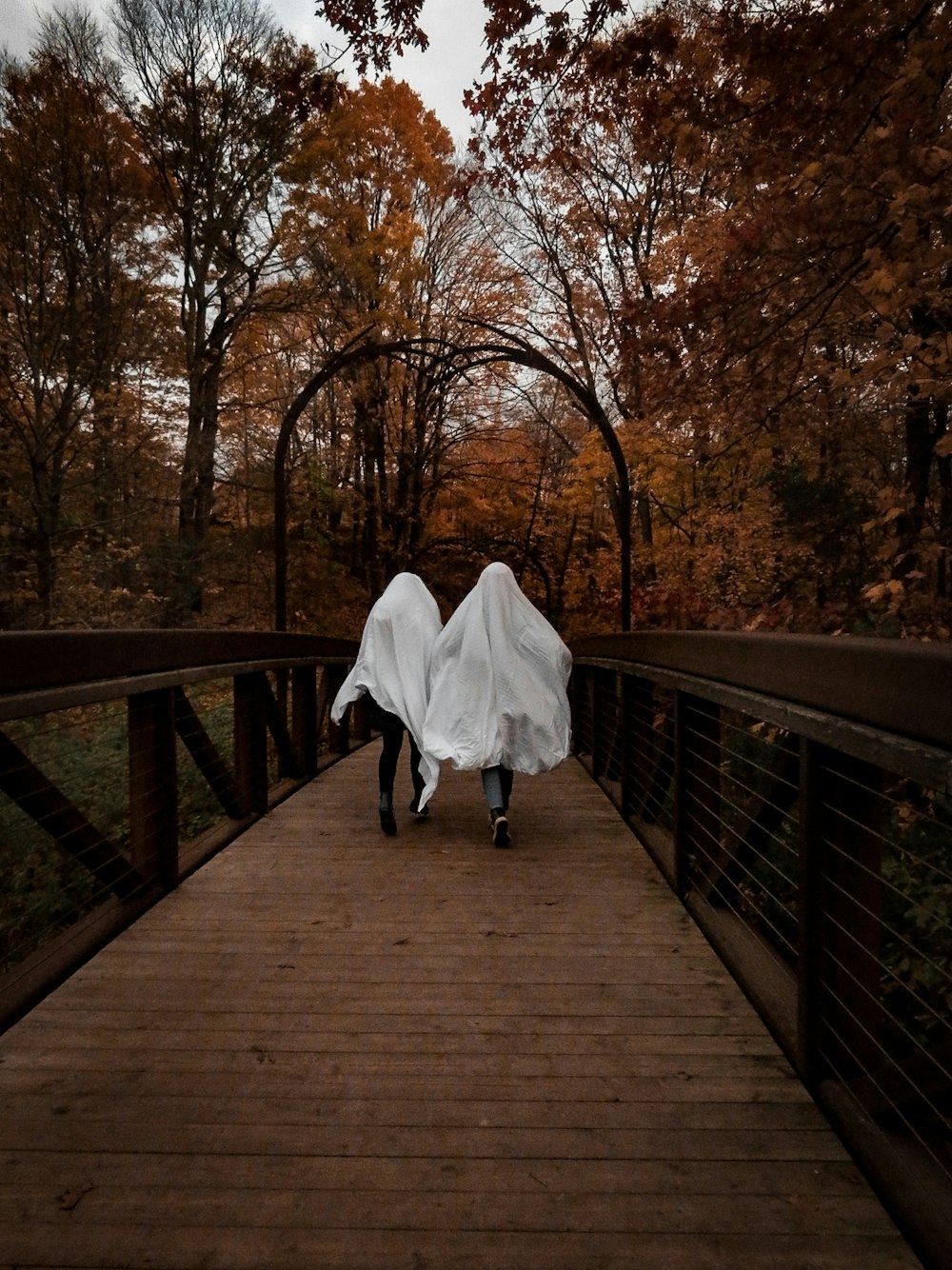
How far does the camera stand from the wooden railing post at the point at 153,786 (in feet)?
12.1

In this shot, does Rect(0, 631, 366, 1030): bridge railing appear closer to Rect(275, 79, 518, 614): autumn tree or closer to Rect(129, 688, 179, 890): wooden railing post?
Rect(129, 688, 179, 890): wooden railing post

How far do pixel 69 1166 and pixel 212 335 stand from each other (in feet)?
49.0

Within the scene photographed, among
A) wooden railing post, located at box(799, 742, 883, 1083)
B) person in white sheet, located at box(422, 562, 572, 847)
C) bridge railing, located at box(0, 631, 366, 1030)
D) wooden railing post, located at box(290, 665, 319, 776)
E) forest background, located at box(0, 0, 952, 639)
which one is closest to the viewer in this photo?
wooden railing post, located at box(799, 742, 883, 1083)

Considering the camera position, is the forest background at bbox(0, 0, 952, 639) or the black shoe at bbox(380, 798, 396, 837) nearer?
the forest background at bbox(0, 0, 952, 639)

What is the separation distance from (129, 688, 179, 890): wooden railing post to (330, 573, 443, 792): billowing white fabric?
171cm

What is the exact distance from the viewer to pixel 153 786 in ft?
12.5

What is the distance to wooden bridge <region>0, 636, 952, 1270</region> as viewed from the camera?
69.2 inches

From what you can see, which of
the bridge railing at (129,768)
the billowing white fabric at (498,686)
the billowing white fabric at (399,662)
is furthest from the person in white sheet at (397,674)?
the bridge railing at (129,768)

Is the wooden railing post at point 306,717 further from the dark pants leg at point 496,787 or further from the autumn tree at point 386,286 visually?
the autumn tree at point 386,286

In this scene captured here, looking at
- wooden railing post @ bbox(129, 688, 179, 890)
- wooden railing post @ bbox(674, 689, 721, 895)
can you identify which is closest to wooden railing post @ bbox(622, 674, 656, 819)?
wooden railing post @ bbox(674, 689, 721, 895)

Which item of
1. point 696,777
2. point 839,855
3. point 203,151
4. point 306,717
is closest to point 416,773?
point 306,717

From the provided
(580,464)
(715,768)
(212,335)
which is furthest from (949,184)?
(212,335)

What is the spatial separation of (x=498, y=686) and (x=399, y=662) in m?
0.64

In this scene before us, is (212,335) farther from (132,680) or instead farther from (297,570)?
(132,680)
